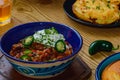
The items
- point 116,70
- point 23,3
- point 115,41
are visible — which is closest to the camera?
point 116,70

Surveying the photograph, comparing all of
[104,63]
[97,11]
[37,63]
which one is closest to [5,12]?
[97,11]

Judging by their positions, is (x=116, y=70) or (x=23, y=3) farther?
(x=23, y=3)

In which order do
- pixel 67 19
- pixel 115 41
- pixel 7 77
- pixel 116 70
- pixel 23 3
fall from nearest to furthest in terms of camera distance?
pixel 116 70
pixel 7 77
pixel 115 41
pixel 67 19
pixel 23 3

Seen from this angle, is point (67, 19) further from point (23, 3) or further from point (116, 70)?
point (116, 70)

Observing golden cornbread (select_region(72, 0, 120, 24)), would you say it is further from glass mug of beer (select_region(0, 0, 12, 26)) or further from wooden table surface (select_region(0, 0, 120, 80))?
glass mug of beer (select_region(0, 0, 12, 26))

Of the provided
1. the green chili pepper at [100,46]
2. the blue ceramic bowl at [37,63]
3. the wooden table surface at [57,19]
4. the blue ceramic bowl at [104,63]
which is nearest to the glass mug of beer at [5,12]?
the wooden table surface at [57,19]

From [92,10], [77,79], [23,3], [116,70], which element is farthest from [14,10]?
[116,70]

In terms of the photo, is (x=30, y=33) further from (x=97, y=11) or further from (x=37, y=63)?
(x=97, y=11)
